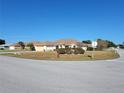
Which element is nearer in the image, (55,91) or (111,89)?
(55,91)

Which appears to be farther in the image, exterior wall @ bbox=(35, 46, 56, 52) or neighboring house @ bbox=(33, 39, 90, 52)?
exterior wall @ bbox=(35, 46, 56, 52)

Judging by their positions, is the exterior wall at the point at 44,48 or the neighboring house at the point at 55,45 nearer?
the neighboring house at the point at 55,45

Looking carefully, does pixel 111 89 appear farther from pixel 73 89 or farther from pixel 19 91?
pixel 19 91

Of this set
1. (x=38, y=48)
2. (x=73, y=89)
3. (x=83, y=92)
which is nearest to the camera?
(x=83, y=92)

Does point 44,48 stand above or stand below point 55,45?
below

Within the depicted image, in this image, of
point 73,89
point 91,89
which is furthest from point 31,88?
point 91,89

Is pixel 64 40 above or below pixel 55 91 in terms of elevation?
above

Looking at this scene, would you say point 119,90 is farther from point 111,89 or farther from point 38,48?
point 38,48

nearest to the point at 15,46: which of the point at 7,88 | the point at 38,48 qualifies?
the point at 38,48

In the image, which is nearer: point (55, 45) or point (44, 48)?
point (55, 45)

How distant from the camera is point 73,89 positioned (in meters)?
8.42

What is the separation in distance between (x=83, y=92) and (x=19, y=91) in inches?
88.6

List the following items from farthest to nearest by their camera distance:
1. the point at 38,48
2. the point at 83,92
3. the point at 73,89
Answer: the point at 38,48
the point at 73,89
the point at 83,92

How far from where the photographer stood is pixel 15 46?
12212 centimetres
